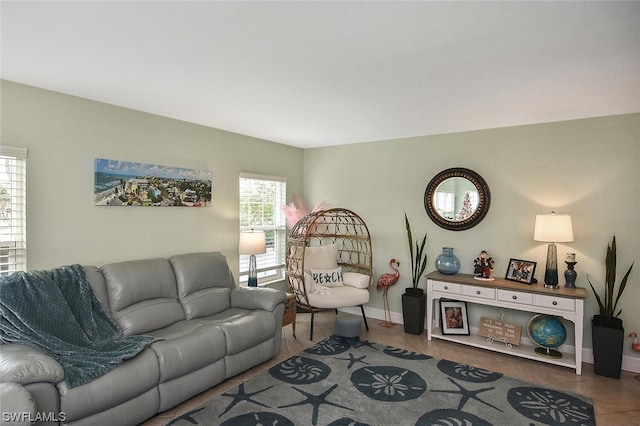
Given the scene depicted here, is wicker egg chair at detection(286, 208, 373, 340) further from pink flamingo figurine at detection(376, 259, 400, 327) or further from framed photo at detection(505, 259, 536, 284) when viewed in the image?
framed photo at detection(505, 259, 536, 284)

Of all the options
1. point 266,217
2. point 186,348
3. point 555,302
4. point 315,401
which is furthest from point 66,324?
point 555,302

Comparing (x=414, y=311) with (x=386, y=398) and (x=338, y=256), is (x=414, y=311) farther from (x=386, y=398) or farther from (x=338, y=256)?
(x=386, y=398)

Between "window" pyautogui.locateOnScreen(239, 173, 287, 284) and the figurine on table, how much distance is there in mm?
2629

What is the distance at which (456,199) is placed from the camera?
14.5 feet

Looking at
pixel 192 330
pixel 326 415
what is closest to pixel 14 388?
pixel 192 330

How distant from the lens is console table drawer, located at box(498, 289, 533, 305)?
3.59 metres

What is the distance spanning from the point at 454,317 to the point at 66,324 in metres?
3.82

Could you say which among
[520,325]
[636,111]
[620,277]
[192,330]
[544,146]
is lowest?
[520,325]

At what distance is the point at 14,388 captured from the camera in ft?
6.08

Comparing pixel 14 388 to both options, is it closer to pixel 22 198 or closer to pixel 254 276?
pixel 22 198

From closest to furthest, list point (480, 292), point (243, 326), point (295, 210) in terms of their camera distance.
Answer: point (243, 326)
point (480, 292)
point (295, 210)

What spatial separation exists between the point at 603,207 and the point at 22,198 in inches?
206

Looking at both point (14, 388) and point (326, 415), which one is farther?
point (326, 415)

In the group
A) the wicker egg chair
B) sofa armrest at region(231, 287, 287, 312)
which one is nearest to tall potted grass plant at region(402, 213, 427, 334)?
the wicker egg chair
